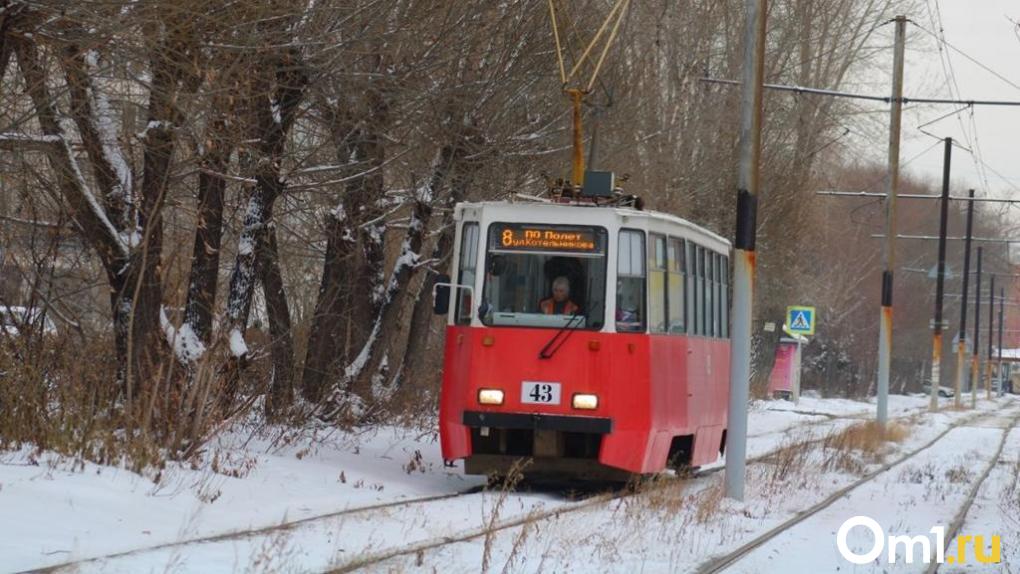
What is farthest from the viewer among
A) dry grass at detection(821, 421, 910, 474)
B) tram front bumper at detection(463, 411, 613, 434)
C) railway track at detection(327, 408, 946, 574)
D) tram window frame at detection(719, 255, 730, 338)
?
dry grass at detection(821, 421, 910, 474)

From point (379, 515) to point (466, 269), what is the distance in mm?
3835

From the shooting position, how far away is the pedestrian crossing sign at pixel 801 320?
4116 cm

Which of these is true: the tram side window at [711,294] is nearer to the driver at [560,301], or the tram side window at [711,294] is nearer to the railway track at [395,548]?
→ the railway track at [395,548]

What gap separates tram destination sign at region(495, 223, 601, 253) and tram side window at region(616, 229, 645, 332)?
0.85 ft

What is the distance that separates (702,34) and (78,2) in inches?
1095

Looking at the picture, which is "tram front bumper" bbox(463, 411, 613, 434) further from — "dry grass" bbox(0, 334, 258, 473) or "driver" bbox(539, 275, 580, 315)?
"dry grass" bbox(0, 334, 258, 473)

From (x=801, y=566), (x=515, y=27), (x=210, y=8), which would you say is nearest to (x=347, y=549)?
(x=801, y=566)

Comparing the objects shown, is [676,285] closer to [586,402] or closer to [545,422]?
[586,402]

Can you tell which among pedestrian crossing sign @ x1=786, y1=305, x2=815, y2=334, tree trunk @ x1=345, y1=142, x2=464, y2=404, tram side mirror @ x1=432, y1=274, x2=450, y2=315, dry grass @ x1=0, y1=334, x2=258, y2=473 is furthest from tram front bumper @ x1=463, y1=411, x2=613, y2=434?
pedestrian crossing sign @ x1=786, y1=305, x2=815, y2=334

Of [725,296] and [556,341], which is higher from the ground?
[725,296]

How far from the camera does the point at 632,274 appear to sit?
52.8 feet

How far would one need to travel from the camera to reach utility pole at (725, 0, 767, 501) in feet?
54.8

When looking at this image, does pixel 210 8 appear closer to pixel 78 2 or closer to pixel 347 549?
pixel 78 2

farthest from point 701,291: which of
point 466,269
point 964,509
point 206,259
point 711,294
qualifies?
point 206,259
